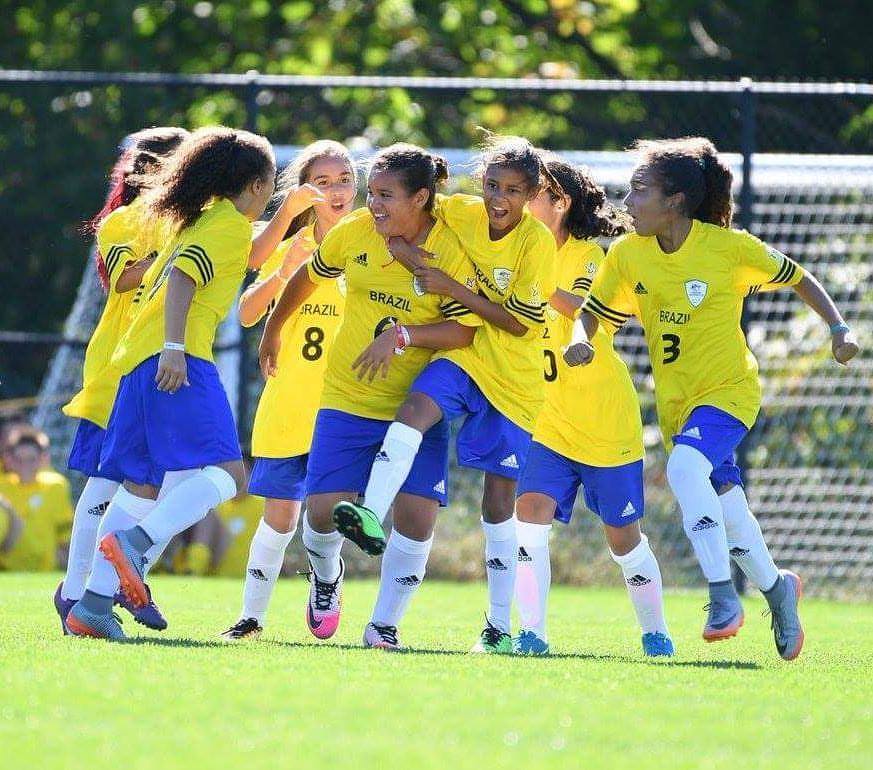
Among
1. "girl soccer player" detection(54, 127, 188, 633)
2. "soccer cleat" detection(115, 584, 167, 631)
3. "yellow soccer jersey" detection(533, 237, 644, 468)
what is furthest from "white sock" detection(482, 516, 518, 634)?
"girl soccer player" detection(54, 127, 188, 633)

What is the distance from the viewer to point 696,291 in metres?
6.13

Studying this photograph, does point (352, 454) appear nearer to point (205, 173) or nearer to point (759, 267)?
point (205, 173)

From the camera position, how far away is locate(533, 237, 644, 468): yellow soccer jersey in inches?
256

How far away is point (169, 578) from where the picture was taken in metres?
9.93

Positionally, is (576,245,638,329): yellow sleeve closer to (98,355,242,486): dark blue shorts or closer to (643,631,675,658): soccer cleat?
(643,631,675,658): soccer cleat

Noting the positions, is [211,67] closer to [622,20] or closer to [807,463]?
[622,20]

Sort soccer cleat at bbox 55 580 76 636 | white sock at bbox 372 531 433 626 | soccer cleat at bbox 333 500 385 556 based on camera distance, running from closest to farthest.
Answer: soccer cleat at bbox 333 500 385 556
white sock at bbox 372 531 433 626
soccer cleat at bbox 55 580 76 636

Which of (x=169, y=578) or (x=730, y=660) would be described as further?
(x=169, y=578)

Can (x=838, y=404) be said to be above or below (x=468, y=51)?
below

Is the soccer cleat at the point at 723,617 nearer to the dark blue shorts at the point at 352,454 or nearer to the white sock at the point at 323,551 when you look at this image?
the dark blue shorts at the point at 352,454

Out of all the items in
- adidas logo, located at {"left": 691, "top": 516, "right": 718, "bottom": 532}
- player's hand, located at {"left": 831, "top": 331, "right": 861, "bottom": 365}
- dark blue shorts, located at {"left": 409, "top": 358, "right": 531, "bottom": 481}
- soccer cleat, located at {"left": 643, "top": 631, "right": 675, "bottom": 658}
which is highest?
player's hand, located at {"left": 831, "top": 331, "right": 861, "bottom": 365}

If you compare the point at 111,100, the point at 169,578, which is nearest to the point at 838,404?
the point at 169,578

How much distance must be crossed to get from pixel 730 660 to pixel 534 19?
12.6m

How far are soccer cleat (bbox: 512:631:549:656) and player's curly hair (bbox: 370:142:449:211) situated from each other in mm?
1620
